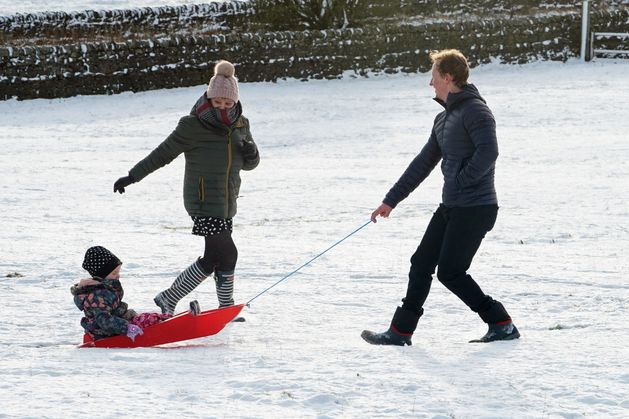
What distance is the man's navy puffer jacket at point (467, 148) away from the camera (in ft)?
17.5

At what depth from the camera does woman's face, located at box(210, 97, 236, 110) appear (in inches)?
237

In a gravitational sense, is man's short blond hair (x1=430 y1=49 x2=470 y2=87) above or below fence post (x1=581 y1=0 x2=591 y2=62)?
above

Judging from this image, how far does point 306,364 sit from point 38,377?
1294mm

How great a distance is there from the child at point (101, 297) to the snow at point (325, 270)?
21 centimetres

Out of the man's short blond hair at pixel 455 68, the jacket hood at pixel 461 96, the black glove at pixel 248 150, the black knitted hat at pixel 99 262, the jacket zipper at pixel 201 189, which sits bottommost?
the black knitted hat at pixel 99 262

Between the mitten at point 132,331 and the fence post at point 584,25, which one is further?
the fence post at point 584,25

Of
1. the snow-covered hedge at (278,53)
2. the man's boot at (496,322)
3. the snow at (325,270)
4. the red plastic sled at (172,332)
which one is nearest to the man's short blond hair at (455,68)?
the man's boot at (496,322)

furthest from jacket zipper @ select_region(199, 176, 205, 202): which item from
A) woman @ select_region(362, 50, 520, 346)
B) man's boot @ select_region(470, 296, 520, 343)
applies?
man's boot @ select_region(470, 296, 520, 343)

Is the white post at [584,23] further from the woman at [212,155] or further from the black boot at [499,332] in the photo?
the black boot at [499,332]

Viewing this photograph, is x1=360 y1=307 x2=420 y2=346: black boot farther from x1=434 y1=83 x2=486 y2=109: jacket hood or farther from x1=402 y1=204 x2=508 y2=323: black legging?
x1=434 y1=83 x2=486 y2=109: jacket hood

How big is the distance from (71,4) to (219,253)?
23.4m

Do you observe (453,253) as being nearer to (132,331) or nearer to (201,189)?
(201,189)

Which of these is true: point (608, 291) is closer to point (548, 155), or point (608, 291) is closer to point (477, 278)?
point (477, 278)


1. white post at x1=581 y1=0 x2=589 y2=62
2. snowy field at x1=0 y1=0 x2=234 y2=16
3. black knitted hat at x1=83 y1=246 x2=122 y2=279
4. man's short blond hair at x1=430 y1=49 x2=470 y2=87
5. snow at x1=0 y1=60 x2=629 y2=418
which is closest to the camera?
snow at x1=0 y1=60 x2=629 y2=418
